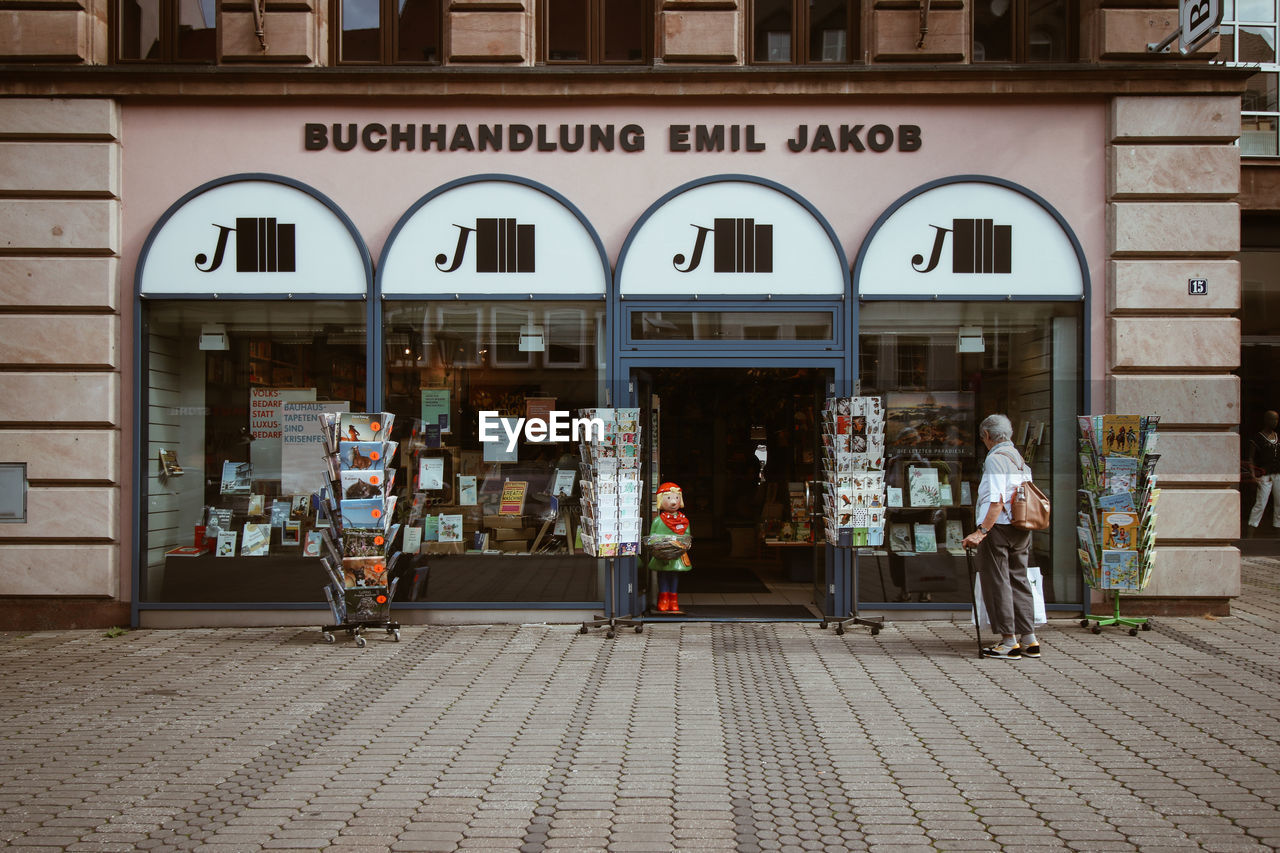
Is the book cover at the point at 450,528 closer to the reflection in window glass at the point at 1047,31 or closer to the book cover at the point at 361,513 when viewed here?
the book cover at the point at 361,513

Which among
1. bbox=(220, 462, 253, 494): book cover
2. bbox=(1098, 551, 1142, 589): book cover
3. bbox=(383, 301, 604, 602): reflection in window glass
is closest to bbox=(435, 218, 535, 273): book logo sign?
bbox=(383, 301, 604, 602): reflection in window glass

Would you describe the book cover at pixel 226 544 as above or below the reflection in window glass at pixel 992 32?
below

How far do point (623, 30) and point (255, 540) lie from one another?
6.06 m

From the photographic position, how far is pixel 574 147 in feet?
31.8

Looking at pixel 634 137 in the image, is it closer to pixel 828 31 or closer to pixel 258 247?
pixel 828 31

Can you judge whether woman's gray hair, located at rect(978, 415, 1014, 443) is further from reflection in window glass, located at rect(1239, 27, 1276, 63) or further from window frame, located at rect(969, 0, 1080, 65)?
reflection in window glass, located at rect(1239, 27, 1276, 63)

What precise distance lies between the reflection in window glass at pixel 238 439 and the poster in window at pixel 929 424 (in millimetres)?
5106

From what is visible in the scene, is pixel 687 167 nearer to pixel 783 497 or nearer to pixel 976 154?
pixel 976 154

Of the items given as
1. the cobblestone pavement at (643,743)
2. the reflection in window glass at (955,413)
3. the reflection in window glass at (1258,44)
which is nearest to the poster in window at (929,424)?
the reflection in window glass at (955,413)

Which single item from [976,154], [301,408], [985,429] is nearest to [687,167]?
[976,154]

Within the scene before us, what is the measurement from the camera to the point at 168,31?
9.89 metres

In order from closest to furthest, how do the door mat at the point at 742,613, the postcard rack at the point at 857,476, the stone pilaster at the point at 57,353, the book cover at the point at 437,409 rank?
the postcard rack at the point at 857,476 < the stone pilaster at the point at 57,353 < the door mat at the point at 742,613 < the book cover at the point at 437,409

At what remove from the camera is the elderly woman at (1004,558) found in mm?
8070

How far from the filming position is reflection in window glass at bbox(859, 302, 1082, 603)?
971 centimetres
